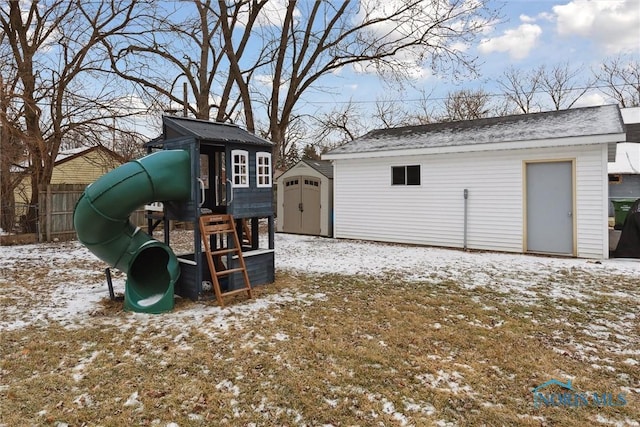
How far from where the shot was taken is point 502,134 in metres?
9.19

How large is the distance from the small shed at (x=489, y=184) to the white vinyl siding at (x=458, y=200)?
0.07ft

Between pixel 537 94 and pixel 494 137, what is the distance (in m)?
20.7

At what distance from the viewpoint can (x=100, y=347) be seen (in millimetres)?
3598

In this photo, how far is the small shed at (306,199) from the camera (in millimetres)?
12109

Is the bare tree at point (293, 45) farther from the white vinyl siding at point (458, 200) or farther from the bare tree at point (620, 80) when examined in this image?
the bare tree at point (620, 80)

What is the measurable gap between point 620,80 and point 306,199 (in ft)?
75.9

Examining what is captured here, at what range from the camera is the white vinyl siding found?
314 inches

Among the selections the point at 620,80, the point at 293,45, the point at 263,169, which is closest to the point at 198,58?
the point at 293,45

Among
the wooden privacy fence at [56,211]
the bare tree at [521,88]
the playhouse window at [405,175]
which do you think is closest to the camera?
the playhouse window at [405,175]

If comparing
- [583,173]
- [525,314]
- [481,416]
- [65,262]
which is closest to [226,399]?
[481,416]

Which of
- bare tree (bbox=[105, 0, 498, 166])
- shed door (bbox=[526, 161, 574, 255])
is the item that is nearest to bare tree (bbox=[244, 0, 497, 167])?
bare tree (bbox=[105, 0, 498, 166])

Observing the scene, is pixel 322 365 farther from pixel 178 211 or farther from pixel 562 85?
A: pixel 562 85
